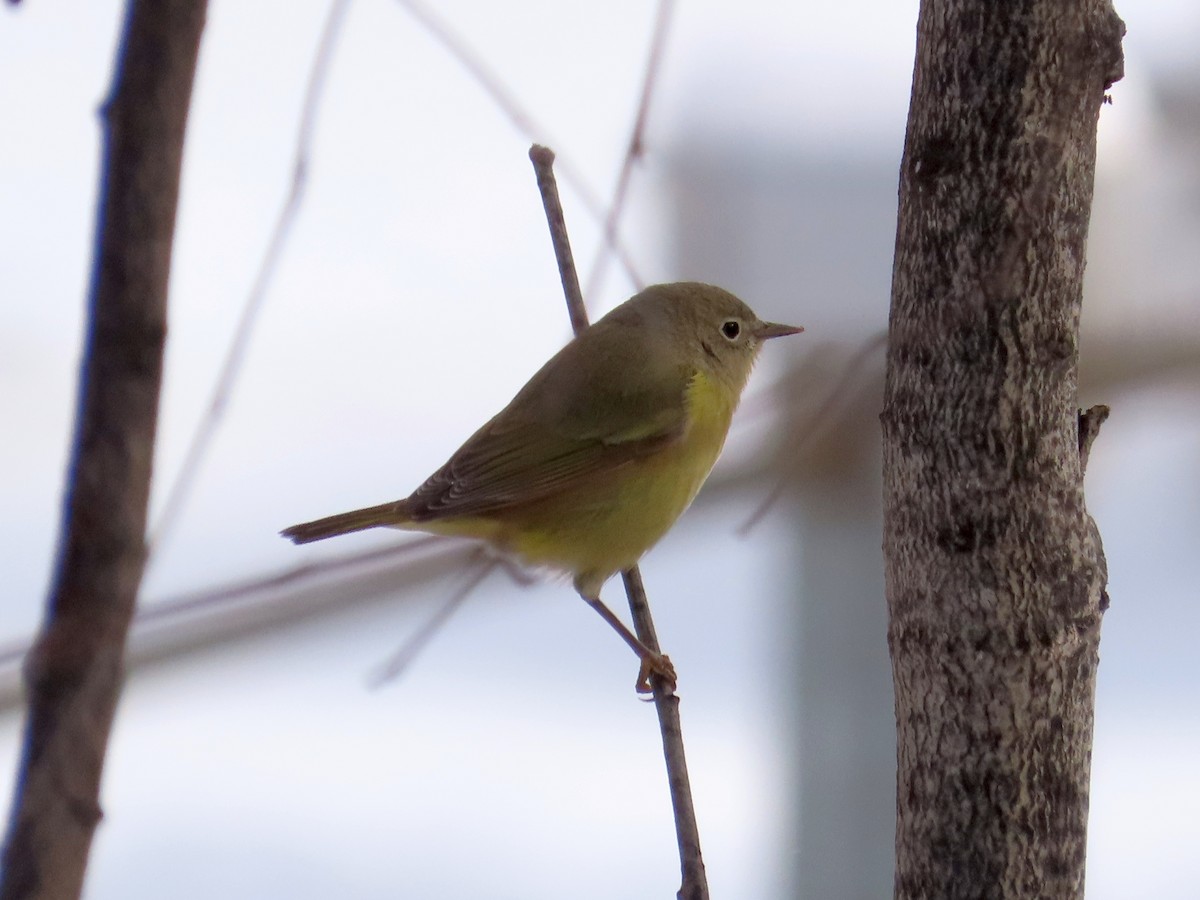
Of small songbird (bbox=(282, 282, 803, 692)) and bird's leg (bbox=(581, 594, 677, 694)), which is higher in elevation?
small songbird (bbox=(282, 282, 803, 692))

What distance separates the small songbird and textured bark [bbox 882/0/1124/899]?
66.1 inches

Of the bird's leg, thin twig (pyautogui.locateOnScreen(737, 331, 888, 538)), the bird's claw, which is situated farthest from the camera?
the bird's leg

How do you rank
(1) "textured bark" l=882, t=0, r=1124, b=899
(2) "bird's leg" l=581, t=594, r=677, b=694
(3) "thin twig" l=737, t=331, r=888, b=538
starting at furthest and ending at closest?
1. (2) "bird's leg" l=581, t=594, r=677, b=694
2. (3) "thin twig" l=737, t=331, r=888, b=538
3. (1) "textured bark" l=882, t=0, r=1124, b=899

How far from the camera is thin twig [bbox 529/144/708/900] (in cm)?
156

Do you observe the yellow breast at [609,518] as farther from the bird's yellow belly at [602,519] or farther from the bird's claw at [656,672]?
the bird's claw at [656,672]

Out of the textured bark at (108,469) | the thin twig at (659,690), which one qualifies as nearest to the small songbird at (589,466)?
the thin twig at (659,690)

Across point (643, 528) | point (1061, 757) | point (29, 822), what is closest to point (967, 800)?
point (1061, 757)

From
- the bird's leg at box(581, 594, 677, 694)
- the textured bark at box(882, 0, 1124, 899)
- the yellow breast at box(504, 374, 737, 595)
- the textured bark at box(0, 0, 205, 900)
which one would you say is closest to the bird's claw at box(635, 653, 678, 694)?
the bird's leg at box(581, 594, 677, 694)

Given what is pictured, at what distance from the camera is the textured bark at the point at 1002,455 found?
1.22 metres

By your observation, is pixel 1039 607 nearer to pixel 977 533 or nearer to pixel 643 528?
pixel 977 533

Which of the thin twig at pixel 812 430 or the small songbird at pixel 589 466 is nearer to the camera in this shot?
the thin twig at pixel 812 430

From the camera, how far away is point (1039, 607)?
123cm

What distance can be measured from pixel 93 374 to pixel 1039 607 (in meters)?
0.88

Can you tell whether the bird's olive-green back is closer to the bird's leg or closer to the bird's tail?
the bird's tail
